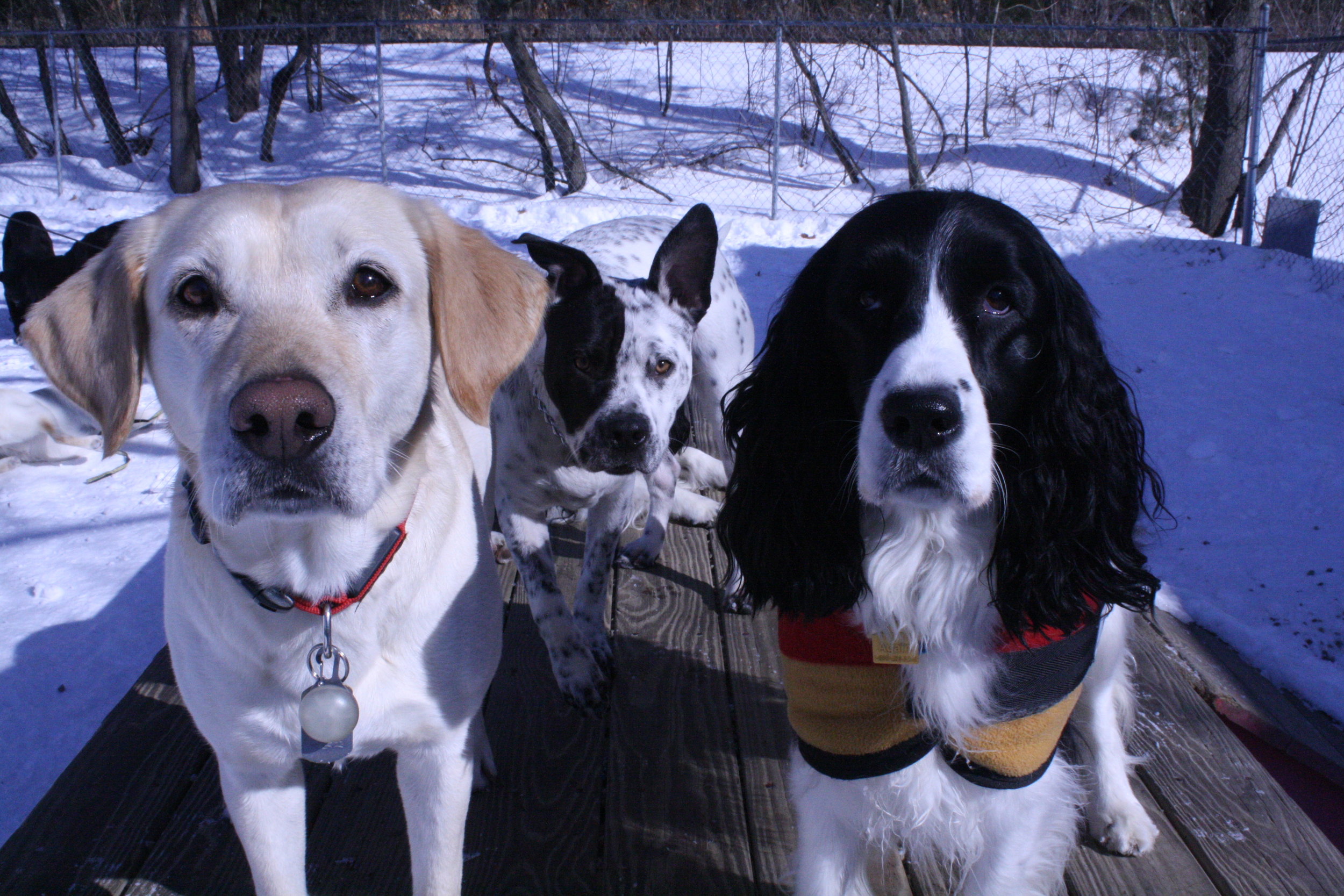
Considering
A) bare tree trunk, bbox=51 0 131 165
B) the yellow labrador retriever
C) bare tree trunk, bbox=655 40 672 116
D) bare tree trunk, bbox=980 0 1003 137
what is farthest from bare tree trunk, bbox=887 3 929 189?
bare tree trunk, bbox=51 0 131 165

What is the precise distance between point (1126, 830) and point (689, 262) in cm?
203

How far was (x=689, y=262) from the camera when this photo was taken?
9.82 feet

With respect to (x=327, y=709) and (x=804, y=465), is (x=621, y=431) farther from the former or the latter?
(x=327, y=709)

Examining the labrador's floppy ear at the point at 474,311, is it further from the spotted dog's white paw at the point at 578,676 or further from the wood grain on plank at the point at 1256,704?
the wood grain on plank at the point at 1256,704

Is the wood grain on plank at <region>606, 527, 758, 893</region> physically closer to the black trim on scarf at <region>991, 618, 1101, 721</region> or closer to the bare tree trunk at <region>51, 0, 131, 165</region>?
the black trim on scarf at <region>991, 618, 1101, 721</region>

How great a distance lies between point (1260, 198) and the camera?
33.8ft

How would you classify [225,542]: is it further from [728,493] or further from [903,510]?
[903,510]

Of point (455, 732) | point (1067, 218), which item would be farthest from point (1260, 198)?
point (455, 732)

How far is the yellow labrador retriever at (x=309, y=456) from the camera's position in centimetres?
137

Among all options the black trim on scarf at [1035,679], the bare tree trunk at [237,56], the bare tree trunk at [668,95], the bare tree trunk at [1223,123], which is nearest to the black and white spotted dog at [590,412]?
the black trim on scarf at [1035,679]

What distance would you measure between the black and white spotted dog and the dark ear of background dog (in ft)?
8.67

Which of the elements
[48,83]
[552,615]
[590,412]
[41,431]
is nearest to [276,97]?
[48,83]

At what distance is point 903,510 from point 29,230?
5.26 meters

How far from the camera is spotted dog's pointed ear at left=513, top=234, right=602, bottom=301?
2664 millimetres
